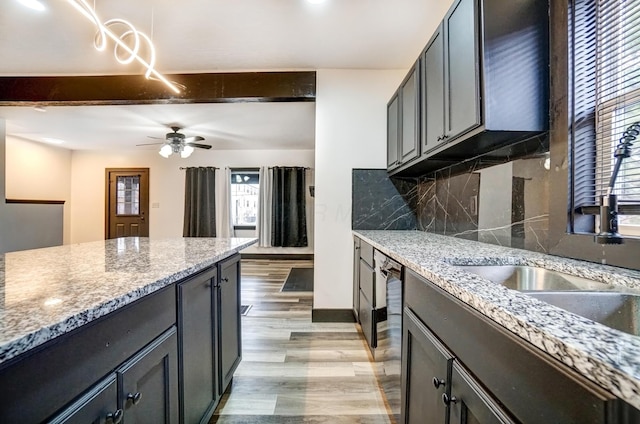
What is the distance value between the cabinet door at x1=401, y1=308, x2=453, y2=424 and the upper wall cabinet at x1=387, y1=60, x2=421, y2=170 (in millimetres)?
1361

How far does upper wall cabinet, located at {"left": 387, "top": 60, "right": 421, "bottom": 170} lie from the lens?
86.0 inches

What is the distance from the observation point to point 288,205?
6707 millimetres

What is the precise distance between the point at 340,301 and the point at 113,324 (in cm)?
249

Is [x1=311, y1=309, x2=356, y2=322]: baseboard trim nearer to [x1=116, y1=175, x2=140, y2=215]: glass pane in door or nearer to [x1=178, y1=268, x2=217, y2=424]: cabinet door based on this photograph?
[x1=178, y1=268, x2=217, y2=424]: cabinet door

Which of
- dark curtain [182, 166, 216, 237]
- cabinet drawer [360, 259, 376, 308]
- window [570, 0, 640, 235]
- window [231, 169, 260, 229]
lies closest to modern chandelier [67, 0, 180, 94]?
cabinet drawer [360, 259, 376, 308]

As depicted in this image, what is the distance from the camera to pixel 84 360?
0.69m

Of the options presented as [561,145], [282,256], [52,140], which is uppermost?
[52,140]

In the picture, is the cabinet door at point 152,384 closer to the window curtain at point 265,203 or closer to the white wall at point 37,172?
the window curtain at point 265,203

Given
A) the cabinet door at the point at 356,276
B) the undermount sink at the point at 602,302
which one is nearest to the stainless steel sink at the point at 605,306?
the undermount sink at the point at 602,302

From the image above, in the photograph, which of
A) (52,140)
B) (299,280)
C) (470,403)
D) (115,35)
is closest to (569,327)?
(470,403)

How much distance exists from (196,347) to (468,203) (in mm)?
1950

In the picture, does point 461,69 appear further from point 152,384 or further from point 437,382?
Answer: point 152,384

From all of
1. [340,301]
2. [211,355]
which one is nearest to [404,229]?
[340,301]

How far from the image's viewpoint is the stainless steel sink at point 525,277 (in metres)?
1.17
